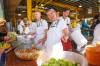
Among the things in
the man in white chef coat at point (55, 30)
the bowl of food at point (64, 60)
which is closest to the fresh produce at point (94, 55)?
the bowl of food at point (64, 60)


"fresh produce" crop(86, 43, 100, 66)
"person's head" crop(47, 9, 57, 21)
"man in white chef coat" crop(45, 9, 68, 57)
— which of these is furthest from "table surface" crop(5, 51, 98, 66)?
"person's head" crop(47, 9, 57, 21)

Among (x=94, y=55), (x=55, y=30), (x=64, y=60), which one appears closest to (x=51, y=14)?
(x=55, y=30)

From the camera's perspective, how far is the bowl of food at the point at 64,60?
1.47 metres

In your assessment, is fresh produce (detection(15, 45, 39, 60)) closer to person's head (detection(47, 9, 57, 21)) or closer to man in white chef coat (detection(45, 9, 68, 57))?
man in white chef coat (detection(45, 9, 68, 57))

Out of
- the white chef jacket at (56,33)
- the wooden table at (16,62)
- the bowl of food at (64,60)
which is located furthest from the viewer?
the white chef jacket at (56,33)

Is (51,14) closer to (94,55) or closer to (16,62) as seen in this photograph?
(16,62)

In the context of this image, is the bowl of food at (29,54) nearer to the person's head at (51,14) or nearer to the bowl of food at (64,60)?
the bowl of food at (64,60)

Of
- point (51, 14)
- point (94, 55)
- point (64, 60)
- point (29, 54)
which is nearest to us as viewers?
point (94, 55)

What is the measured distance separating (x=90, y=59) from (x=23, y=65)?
52cm

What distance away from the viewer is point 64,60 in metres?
1.55

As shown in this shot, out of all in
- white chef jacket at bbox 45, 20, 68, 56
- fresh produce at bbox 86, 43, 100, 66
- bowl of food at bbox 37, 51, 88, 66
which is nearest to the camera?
fresh produce at bbox 86, 43, 100, 66

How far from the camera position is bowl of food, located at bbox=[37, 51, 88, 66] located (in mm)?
1468

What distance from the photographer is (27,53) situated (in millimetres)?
1816

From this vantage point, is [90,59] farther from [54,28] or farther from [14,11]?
[14,11]
